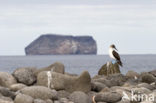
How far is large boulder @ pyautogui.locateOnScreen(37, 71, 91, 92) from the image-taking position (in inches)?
886

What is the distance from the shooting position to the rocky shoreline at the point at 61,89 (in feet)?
67.4

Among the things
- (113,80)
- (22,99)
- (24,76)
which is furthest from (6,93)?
(113,80)

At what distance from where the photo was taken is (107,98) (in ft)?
67.8

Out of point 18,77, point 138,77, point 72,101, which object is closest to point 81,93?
point 72,101

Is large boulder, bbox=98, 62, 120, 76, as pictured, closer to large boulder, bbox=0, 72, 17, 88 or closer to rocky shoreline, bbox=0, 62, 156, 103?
rocky shoreline, bbox=0, 62, 156, 103

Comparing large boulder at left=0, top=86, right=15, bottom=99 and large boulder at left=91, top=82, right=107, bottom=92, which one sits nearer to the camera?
large boulder at left=0, top=86, right=15, bottom=99

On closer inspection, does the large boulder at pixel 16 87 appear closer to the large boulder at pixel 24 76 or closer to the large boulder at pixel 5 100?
the large boulder at pixel 24 76

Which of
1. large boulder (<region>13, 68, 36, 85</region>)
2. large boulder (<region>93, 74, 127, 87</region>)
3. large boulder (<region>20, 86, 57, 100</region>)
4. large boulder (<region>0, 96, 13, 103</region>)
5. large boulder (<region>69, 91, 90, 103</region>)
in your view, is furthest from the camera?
large boulder (<region>93, 74, 127, 87</region>)

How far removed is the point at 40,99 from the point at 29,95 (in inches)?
21.3

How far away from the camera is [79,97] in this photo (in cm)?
2111

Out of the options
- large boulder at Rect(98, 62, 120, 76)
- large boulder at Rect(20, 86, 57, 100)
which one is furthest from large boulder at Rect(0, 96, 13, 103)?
large boulder at Rect(98, 62, 120, 76)

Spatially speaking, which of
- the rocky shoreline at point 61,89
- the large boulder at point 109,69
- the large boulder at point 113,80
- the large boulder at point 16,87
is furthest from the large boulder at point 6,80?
the large boulder at point 109,69

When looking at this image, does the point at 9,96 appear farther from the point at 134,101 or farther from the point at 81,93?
the point at 134,101

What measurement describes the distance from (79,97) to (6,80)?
151 inches
